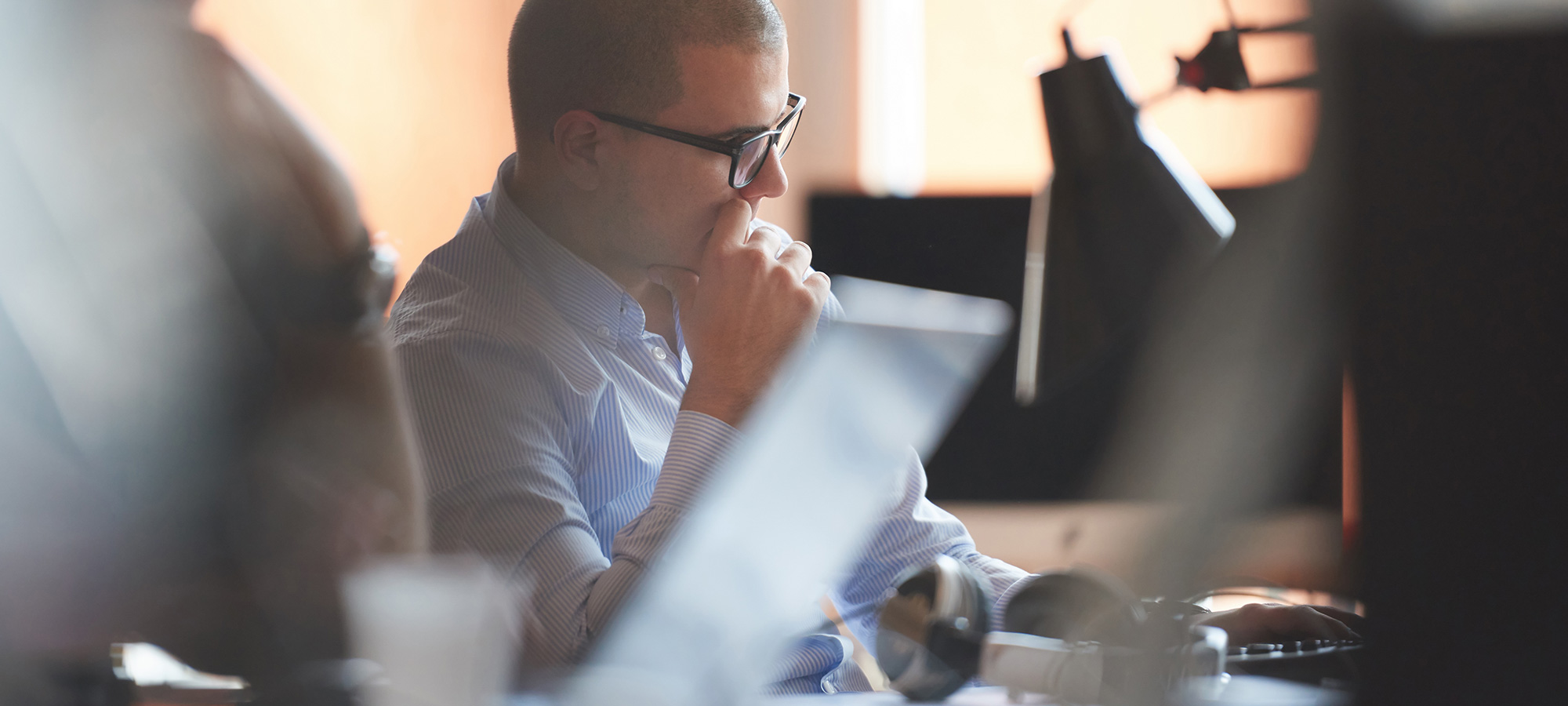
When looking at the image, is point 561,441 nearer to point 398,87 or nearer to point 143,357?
point 398,87

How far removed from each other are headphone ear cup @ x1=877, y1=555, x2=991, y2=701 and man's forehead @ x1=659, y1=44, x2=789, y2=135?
58 centimetres

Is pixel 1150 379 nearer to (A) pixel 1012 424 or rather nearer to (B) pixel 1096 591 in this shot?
(A) pixel 1012 424

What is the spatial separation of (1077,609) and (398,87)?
2.18 ft

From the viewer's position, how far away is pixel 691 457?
2.83ft

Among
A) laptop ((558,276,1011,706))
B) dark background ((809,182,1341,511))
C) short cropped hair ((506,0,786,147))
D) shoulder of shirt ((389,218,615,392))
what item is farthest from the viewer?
dark background ((809,182,1341,511))

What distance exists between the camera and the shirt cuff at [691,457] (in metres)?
0.85

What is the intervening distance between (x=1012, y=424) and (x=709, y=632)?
112cm

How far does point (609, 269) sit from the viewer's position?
1.13 metres

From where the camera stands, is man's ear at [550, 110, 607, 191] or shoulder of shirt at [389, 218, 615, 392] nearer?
shoulder of shirt at [389, 218, 615, 392]

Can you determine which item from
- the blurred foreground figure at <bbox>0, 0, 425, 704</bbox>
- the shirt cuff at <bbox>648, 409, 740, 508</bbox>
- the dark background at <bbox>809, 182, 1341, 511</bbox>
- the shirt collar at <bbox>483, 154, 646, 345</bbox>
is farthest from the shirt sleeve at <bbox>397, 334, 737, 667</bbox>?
the dark background at <bbox>809, 182, 1341, 511</bbox>

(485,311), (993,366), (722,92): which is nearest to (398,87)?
(485,311)

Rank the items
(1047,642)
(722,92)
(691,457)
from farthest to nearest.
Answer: (722,92) → (691,457) → (1047,642)

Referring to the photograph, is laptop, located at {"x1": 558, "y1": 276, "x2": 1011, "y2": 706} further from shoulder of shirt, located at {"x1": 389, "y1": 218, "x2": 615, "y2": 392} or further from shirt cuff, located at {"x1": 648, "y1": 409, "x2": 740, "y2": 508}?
shoulder of shirt, located at {"x1": 389, "y1": 218, "x2": 615, "y2": 392}

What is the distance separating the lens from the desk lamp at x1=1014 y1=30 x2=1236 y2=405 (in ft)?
2.42
